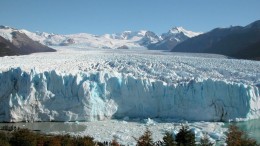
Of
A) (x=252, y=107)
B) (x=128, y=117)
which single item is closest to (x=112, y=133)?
(x=128, y=117)

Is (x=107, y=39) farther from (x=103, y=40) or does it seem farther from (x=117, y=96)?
(x=117, y=96)

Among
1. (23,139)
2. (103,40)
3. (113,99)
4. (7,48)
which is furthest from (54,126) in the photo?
(103,40)

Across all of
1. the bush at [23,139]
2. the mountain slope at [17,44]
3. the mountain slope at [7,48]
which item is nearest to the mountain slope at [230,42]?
the mountain slope at [17,44]

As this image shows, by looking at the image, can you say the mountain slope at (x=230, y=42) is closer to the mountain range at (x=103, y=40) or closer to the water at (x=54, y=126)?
the mountain range at (x=103, y=40)

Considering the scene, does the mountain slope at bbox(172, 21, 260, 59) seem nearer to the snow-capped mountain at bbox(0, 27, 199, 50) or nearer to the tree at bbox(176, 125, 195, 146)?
the snow-capped mountain at bbox(0, 27, 199, 50)

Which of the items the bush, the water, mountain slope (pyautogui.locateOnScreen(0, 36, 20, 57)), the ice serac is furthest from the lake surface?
mountain slope (pyautogui.locateOnScreen(0, 36, 20, 57))
